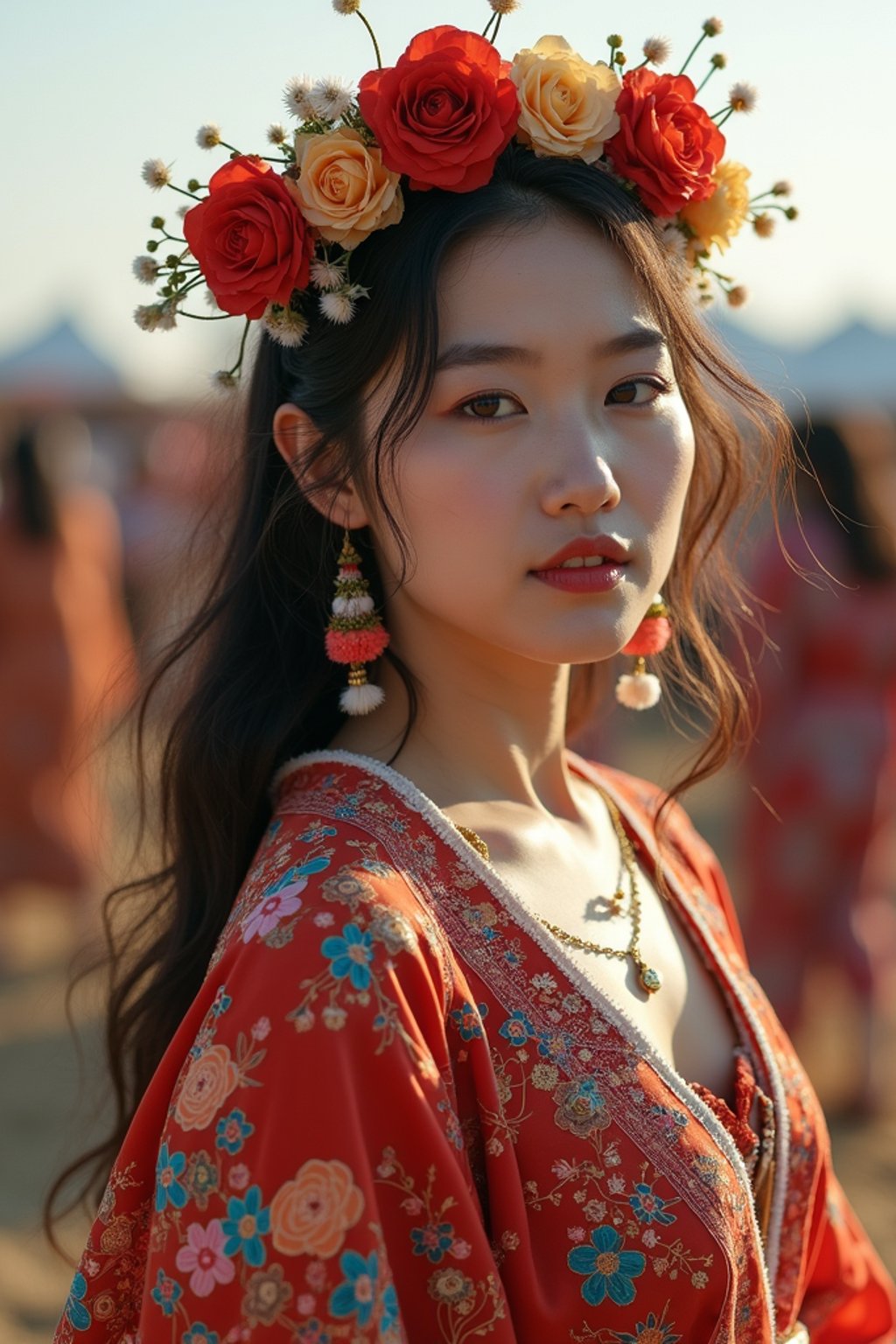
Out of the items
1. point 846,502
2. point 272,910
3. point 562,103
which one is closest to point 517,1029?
point 272,910

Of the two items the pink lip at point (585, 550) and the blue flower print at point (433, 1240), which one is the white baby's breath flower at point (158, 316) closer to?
the pink lip at point (585, 550)

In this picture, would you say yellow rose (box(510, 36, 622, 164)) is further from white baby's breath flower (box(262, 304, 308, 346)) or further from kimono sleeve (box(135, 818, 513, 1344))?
kimono sleeve (box(135, 818, 513, 1344))

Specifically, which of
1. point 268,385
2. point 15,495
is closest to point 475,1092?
point 268,385

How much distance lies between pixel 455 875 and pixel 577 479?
0.41 m

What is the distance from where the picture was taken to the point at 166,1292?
1.20m

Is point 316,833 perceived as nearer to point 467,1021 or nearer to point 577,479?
point 467,1021

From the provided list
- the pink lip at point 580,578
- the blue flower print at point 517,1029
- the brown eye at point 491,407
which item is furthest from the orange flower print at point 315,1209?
the brown eye at point 491,407

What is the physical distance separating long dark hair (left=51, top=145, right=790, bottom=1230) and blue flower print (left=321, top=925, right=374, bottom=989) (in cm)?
40

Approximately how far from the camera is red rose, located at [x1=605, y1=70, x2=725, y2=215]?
1592 millimetres

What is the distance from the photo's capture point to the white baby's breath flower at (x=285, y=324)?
5.12ft

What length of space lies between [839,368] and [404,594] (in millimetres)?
12140

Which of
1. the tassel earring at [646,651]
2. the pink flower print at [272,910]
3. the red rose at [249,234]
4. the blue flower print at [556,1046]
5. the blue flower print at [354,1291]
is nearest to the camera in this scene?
the blue flower print at [354,1291]

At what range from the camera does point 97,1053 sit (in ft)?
15.4

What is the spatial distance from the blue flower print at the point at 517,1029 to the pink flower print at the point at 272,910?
0.24 metres
